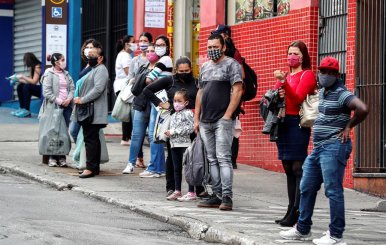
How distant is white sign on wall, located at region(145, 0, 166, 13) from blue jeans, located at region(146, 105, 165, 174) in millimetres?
4613

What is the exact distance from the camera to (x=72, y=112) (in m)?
15.6

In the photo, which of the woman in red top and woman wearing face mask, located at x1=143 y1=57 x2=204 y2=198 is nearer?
the woman in red top

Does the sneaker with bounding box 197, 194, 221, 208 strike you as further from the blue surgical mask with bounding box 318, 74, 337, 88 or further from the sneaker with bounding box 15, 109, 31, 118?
the sneaker with bounding box 15, 109, 31, 118

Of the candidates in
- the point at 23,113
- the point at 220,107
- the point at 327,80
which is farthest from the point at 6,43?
the point at 327,80

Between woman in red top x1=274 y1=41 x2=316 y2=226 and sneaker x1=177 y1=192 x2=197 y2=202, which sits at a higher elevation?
woman in red top x1=274 y1=41 x2=316 y2=226

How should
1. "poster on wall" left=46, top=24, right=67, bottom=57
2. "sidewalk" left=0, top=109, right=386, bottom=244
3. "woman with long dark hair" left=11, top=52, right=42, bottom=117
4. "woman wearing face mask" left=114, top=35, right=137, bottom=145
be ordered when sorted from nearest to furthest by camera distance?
"sidewalk" left=0, top=109, right=386, bottom=244, "woman wearing face mask" left=114, top=35, right=137, bottom=145, "poster on wall" left=46, top=24, right=67, bottom=57, "woman with long dark hair" left=11, top=52, right=42, bottom=117

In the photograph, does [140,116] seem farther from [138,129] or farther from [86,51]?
[86,51]

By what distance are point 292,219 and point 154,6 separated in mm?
9171

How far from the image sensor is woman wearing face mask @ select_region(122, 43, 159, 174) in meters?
15.0

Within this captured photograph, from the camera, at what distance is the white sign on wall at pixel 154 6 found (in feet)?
63.6

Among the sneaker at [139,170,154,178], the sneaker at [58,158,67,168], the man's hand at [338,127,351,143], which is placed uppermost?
the man's hand at [338,127,351,143]

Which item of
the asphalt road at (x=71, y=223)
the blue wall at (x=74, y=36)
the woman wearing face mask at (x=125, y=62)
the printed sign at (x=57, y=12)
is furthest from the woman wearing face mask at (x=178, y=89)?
the blue wall at (x=74, y=36)

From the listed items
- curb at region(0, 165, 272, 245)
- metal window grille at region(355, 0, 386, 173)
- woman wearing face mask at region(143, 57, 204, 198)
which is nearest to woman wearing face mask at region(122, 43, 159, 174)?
woman wearing face mask at region(143, 57, 204, 198)

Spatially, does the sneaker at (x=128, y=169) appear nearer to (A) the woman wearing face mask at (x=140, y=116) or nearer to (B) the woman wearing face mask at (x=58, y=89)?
(A) the woman wearing face mask at (x=140, y=116)
